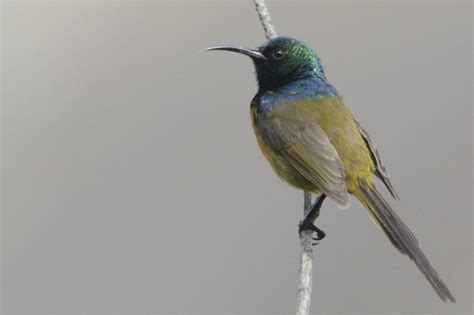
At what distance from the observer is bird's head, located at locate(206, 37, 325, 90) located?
20.0 feet

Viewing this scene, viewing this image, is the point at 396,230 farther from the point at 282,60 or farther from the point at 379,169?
the point at 282,60

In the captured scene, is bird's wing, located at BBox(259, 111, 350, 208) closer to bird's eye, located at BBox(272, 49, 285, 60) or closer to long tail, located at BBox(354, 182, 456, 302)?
long tail, located at BBox(354, 182, 456, 302)

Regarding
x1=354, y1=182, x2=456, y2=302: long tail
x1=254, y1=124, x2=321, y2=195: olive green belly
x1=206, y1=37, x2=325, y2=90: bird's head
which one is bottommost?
x1=354, y1=182, x2=456, y2=302: long tail

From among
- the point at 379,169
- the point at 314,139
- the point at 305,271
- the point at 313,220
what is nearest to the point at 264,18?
the point at 314,139

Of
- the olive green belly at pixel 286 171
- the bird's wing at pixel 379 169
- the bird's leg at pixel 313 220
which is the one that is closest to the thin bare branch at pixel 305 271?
the bird's leg at pixel 313 220

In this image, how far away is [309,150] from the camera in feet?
18.0

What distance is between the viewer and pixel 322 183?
5266 mm

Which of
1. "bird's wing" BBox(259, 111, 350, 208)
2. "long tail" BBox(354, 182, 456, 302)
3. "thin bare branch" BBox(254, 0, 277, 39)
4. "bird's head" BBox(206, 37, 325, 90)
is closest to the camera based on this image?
"long tail" BBox(354, 182, 456, 302)

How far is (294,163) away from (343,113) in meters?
0.64

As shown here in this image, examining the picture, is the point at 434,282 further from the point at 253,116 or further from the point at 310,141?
the point at 253,116

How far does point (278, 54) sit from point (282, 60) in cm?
6

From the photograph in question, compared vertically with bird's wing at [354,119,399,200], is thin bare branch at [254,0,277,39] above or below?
above

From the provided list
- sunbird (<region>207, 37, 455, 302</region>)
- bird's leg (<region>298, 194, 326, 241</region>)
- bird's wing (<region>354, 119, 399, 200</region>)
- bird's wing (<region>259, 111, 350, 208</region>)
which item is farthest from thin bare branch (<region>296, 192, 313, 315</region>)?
bird's wing (<region>354, 119, 399, 200</region>)

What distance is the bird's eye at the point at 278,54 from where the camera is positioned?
20.1 feet
